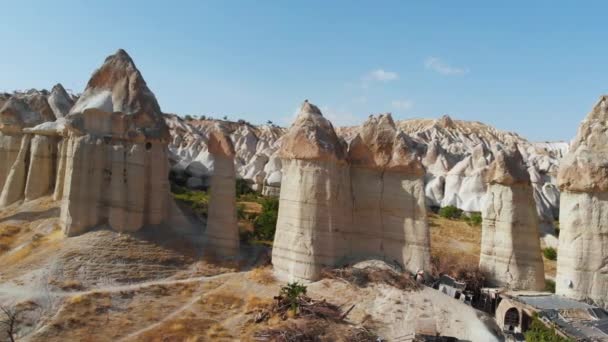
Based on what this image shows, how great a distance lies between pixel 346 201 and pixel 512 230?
19.4 ft

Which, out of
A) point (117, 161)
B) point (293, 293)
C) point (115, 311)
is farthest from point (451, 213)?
point (115, 311)

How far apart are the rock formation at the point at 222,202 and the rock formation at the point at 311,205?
2.38 metres

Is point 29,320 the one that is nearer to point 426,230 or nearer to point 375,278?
point 375,278

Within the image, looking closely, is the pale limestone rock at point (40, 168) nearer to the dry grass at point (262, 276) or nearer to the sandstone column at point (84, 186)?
the sandstone column at point (84, 186)

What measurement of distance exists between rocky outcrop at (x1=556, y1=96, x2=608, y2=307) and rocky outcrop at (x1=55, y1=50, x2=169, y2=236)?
48.2 feet

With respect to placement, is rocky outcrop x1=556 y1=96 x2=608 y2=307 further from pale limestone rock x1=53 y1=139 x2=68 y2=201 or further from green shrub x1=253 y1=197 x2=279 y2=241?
pale limestone rock x1=53 y1=139 x2=68 y2=201

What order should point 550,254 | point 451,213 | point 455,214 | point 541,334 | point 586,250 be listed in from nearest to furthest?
point 541,334 < point 586,250 < point 550,254 < point 451,213 < point 455,214

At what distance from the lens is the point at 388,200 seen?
19.9 meters

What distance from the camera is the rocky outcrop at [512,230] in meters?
18.9

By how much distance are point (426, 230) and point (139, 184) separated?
36.0ft

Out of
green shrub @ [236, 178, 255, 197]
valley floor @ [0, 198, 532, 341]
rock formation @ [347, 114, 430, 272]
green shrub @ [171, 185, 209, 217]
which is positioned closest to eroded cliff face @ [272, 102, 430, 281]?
rock formation @ [347, 114, 430, 272]

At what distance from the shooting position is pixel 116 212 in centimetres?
2038

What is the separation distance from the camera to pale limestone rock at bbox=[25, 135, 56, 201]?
84.9 ft

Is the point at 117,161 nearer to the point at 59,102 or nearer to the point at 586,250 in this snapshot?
the point at 59,102
